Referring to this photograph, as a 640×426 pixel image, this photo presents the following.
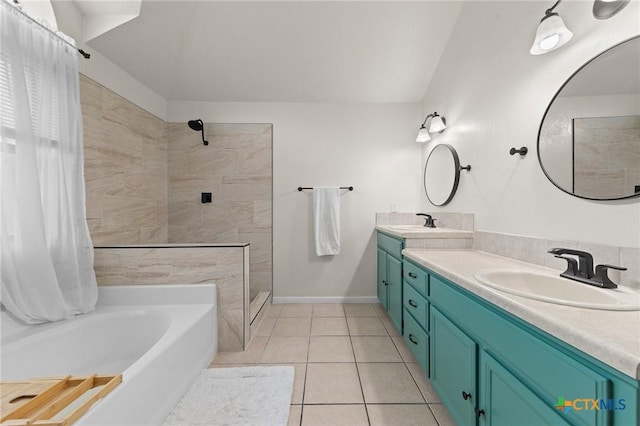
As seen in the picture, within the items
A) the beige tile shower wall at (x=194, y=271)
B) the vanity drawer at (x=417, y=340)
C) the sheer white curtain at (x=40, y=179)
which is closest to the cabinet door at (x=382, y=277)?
the vanity drawer at (x=417, y=340)

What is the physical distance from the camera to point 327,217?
113 inches

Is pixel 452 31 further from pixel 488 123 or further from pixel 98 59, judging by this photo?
pixel 98 59

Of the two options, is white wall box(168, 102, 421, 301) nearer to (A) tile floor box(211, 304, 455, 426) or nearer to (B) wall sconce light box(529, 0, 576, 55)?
(A) tile floor box(211, 304, 455, 426)

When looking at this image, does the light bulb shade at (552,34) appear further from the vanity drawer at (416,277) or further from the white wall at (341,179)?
the white wall at (341,179)

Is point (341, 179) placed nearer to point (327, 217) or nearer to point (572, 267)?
point (327, 217)

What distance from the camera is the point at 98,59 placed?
1995mm

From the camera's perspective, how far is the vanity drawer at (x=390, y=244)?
204cm

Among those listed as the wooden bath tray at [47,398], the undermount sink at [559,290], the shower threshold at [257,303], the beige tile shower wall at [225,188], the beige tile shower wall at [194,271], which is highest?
the beige tile shower wall at [225,188]

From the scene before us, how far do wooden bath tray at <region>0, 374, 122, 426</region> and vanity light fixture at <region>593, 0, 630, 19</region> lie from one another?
7.85ft

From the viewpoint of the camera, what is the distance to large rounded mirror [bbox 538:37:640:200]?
98 cm

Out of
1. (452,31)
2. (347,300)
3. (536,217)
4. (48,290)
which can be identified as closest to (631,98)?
(536,217)

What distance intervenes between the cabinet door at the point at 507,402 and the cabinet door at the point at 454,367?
6cm

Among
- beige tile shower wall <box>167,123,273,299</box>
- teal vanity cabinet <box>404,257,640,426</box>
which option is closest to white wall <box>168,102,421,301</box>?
beige tile shower wall <box>167,123,273,299</box>

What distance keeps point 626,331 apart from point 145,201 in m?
3.07
